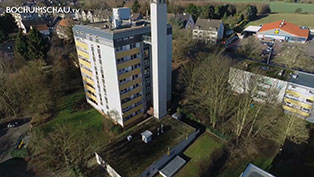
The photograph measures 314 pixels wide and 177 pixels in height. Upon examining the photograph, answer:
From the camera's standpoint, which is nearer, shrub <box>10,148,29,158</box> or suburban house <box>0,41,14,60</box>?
shrub <box>10,148,29,158</box>

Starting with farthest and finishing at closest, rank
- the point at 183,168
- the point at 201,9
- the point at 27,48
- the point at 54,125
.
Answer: the point at 201,9, the point at 27,48, the point at 54,125, the point at 183,168

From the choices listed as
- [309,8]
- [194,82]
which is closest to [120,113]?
[194,82]

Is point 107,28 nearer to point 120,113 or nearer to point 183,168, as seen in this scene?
point 120,113

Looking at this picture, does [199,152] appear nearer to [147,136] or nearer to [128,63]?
[147,136]

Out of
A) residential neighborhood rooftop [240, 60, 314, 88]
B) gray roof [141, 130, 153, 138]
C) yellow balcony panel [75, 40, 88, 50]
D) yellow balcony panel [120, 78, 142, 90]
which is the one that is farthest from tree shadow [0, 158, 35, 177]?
residential neighborhood rooftop [240, 60, 314, 88]

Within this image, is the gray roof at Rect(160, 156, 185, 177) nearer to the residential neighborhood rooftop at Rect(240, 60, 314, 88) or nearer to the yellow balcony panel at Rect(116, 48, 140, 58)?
the yellow balcony panel at Rect(116, 48, 140, 58)

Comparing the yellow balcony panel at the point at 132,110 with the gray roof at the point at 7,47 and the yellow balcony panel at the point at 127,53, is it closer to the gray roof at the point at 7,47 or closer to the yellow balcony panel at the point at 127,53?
the yellow balcony panel at the point at 127,53
